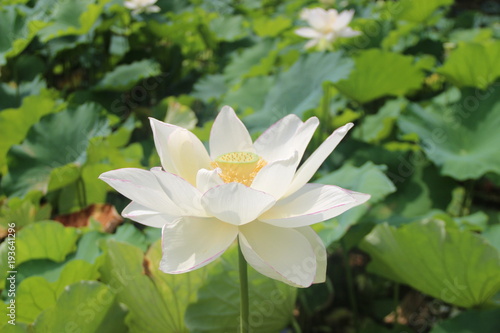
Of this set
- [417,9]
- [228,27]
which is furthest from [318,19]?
[417,9]

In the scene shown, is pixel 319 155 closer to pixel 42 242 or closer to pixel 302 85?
pixel 42 242

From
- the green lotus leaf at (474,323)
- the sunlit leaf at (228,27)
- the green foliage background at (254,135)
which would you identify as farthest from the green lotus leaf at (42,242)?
the sunlit leaf at (228,27)

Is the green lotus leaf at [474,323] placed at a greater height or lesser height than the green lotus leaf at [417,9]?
greater

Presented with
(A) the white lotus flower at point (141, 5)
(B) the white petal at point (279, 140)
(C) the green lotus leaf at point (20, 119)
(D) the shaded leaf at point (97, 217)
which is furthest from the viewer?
(A) the white lotus flower at point (141, 5)

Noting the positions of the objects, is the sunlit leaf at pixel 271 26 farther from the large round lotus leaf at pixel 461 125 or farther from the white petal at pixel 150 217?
the white petal at pixel 150 217

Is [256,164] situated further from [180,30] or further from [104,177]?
[180,30]

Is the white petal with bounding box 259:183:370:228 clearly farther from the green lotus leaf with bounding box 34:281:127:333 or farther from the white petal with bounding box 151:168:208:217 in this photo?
the green lotus leaf with bounding box 34:281:127:333

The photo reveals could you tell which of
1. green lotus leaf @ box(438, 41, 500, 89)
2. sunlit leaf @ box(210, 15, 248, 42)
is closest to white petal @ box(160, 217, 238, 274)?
green lotus leaf @ box(438, 41, 500, 89)
